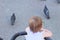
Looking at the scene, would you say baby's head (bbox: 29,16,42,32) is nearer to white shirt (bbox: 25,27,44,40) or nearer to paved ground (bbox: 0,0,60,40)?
white shirt (bbox: 25,27,44,40)

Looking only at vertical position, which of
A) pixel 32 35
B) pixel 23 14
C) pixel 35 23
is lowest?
pixel 23 14

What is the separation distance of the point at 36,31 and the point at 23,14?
12.7ft

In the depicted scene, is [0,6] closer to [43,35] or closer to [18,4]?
[18,4]

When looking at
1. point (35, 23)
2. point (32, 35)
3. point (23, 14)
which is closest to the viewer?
point (35, 23)

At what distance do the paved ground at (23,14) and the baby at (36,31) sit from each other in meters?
2.67

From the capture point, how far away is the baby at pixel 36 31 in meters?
2.13

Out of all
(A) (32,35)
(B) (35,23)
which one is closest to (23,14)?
(A) (32,35)

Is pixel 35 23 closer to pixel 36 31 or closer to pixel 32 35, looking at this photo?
pixel 36 31

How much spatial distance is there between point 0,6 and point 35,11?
112 cm

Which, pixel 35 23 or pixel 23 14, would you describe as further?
pixel 23 14

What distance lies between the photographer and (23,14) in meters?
6.06

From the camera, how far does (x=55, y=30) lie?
530cm

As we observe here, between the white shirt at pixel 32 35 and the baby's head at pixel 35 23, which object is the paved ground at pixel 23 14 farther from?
the baby's head at pixel 35 23

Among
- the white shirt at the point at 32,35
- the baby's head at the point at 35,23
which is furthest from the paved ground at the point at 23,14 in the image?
the baby's head at the point at 35,23
